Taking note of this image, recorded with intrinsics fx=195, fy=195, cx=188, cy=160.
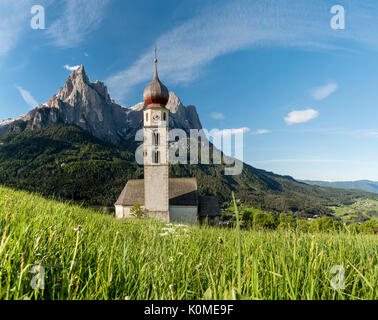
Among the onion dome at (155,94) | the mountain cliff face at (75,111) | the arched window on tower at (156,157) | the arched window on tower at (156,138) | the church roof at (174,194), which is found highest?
the mountain cliff face at (75,111)

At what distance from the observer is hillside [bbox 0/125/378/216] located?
104062mm

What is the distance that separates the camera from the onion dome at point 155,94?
3344 cm

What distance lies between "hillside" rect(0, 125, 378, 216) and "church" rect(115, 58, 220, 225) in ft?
182

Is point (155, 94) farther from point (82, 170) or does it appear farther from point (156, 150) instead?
point (82, 170)

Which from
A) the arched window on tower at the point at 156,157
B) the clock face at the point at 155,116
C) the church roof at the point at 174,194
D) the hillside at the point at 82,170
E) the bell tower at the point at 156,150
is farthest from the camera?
the hillside at the point at 82,170

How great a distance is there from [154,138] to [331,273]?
106ft

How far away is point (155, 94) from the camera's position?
3344cm

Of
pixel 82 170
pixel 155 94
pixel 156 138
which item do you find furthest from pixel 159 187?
pixel 82 170

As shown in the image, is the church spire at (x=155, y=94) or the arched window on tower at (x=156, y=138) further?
the church spire at (x=155, y=94)

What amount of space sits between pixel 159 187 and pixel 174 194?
6141 mm

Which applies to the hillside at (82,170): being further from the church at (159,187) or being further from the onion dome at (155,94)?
the onion dome at (155,94)

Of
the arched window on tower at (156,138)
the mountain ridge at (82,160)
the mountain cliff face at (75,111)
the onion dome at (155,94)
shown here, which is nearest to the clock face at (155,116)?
the onion dome at (155,94)

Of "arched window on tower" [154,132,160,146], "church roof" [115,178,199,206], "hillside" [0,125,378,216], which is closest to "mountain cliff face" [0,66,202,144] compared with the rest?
"hillside" [0,125,378,216]
